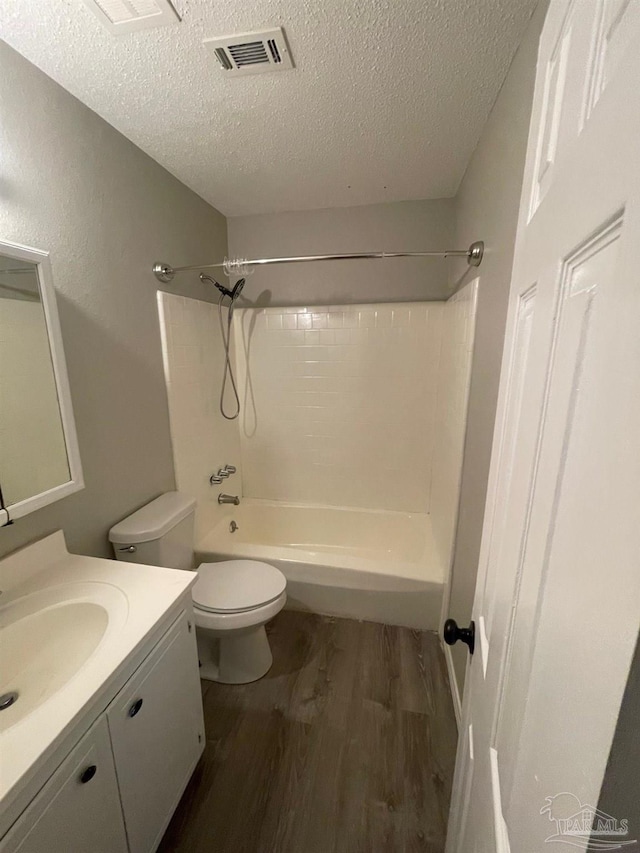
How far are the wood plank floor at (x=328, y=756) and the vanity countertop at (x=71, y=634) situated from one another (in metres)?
0.73

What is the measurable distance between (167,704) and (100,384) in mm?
1135

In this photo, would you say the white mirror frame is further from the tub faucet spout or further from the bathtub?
the tub faucet spout

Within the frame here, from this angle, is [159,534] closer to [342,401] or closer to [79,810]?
[79,810]

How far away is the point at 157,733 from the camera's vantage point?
39.7 inches

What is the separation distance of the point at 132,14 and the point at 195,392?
146cm

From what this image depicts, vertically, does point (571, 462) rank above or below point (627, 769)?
above

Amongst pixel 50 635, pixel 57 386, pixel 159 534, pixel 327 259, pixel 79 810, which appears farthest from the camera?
pixel 327 259

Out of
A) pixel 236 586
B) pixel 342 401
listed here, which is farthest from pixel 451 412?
pixel 236 586

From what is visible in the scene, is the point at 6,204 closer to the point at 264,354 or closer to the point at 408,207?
the point at 264,354

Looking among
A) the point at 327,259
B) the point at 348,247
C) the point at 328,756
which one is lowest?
the point at 328,756

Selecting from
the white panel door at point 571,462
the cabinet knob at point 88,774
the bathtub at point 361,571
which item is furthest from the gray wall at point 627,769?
the bathtub at point 361,571

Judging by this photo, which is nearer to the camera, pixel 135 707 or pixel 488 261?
pixel 135 707

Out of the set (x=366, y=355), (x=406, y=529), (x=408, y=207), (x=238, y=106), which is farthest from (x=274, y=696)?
(x=408, y=207)

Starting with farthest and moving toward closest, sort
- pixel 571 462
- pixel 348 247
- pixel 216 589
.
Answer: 1. pixel 348 247
2. pixel 216 589
3. pixel 571 462
